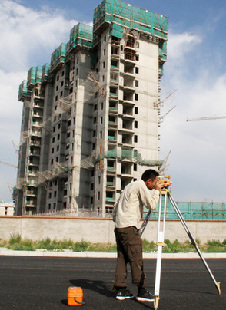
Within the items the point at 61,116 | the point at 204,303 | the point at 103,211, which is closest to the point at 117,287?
the point at 204,303

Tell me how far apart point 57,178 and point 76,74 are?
21.1 m

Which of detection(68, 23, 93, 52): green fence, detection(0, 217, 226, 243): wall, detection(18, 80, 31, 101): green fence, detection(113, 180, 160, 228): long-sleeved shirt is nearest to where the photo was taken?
detection(113, 180, 160, 228): long-sleeved shirt

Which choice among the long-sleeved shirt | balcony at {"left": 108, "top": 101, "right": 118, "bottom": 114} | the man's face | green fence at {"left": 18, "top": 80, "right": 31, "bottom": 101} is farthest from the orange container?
green fence at {"left": 18, "top": 80, "right": 31, "bottom": 101}

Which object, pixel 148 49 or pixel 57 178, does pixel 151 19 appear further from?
pixel 57 178

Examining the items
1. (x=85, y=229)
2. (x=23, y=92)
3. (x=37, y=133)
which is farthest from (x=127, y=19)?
(x=85, y=229)

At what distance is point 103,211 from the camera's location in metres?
52.4

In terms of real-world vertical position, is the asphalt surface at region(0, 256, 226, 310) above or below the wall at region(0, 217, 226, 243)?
above

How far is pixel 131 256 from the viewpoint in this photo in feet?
16.0

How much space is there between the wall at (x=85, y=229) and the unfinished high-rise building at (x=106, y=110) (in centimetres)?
2437

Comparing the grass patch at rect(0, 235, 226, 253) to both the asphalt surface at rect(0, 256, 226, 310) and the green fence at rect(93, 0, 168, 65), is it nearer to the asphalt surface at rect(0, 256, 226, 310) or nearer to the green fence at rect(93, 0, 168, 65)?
the asphalt surface at rect(0, 256, 226, 310)

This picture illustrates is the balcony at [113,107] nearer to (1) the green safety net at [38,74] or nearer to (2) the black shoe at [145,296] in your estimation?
(1) the green safety net at [38,74]

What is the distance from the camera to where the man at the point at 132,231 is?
4.83m

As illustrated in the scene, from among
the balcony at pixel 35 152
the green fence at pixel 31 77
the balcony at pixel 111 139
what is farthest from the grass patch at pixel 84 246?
the green fence at pixel 31 77

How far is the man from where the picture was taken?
15.8ft
